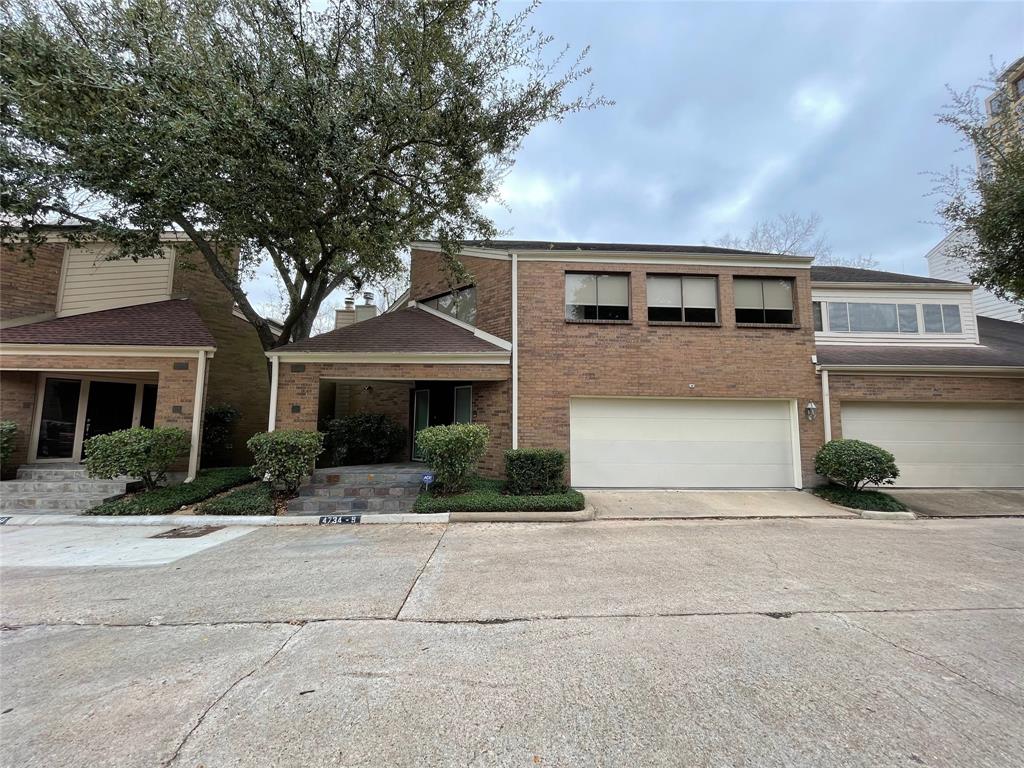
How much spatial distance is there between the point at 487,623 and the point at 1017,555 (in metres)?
6.98

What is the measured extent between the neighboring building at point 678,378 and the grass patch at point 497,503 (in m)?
1.52

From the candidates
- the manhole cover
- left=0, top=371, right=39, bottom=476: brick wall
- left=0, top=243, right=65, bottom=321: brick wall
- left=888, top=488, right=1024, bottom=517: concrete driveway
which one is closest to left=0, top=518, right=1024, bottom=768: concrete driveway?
the manhole cover

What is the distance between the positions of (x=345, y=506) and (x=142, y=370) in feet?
19.3

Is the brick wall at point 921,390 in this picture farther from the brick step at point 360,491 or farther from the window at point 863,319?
the brick step at point 360,491

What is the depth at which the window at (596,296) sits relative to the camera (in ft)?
32.3

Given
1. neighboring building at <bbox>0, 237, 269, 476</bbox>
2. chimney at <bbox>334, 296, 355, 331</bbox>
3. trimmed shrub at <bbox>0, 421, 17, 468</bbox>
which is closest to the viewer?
trimmed shrub at <bbox>0, 421, 17, 468</bbox>

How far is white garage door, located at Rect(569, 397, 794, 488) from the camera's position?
9.46 metres

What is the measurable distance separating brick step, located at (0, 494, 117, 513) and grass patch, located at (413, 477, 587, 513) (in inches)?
246

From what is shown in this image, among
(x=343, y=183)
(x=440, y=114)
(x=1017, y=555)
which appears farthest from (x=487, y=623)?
(x=440, y=114)

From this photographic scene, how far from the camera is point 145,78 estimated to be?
6746 millimetres

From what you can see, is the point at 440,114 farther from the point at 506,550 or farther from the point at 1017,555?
the point at 1017,555

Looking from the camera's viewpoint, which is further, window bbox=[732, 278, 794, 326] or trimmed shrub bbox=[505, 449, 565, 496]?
window bbox=[732, 278, 794, 326]

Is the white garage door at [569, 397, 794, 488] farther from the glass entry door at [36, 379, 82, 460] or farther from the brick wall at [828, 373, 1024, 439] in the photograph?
the glass entry door at [36, 379, 82, 460]

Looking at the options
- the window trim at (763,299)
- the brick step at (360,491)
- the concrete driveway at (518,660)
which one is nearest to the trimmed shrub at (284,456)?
the brick step at (360,491)
